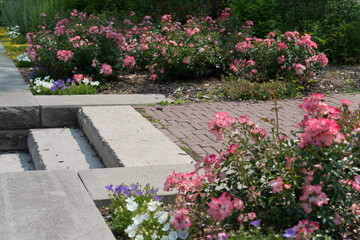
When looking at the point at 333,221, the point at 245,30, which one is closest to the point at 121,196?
the point at 333,221

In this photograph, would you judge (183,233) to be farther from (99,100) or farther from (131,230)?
(99,100)

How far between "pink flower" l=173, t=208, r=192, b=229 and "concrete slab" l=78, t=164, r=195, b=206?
0.68 metres

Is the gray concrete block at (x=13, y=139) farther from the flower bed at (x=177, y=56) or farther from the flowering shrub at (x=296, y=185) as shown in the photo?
the flowering shrub at (x=296, y=185)

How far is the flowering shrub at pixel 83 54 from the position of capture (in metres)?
7.13

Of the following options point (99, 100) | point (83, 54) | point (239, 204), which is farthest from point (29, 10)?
point (239, 204)

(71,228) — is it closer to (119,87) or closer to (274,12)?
(119,87)

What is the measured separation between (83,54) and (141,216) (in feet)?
16.5

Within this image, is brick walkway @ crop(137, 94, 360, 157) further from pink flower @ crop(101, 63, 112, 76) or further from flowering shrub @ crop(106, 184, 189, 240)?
pink flower @ crop(101, 63, 112, 76)

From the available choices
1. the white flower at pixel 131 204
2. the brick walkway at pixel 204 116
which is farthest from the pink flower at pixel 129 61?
the white flower at pixel 131 204

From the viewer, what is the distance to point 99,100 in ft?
19.5

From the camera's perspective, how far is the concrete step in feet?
14.8

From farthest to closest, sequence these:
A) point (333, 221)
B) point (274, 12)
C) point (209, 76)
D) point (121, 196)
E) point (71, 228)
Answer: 1. point (274, 12)
2. point (209, 76)
3. point (121, 196)
4. point (71, 228)
5. point (333, 221)

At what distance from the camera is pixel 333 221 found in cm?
237

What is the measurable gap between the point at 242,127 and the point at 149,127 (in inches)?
88.9
